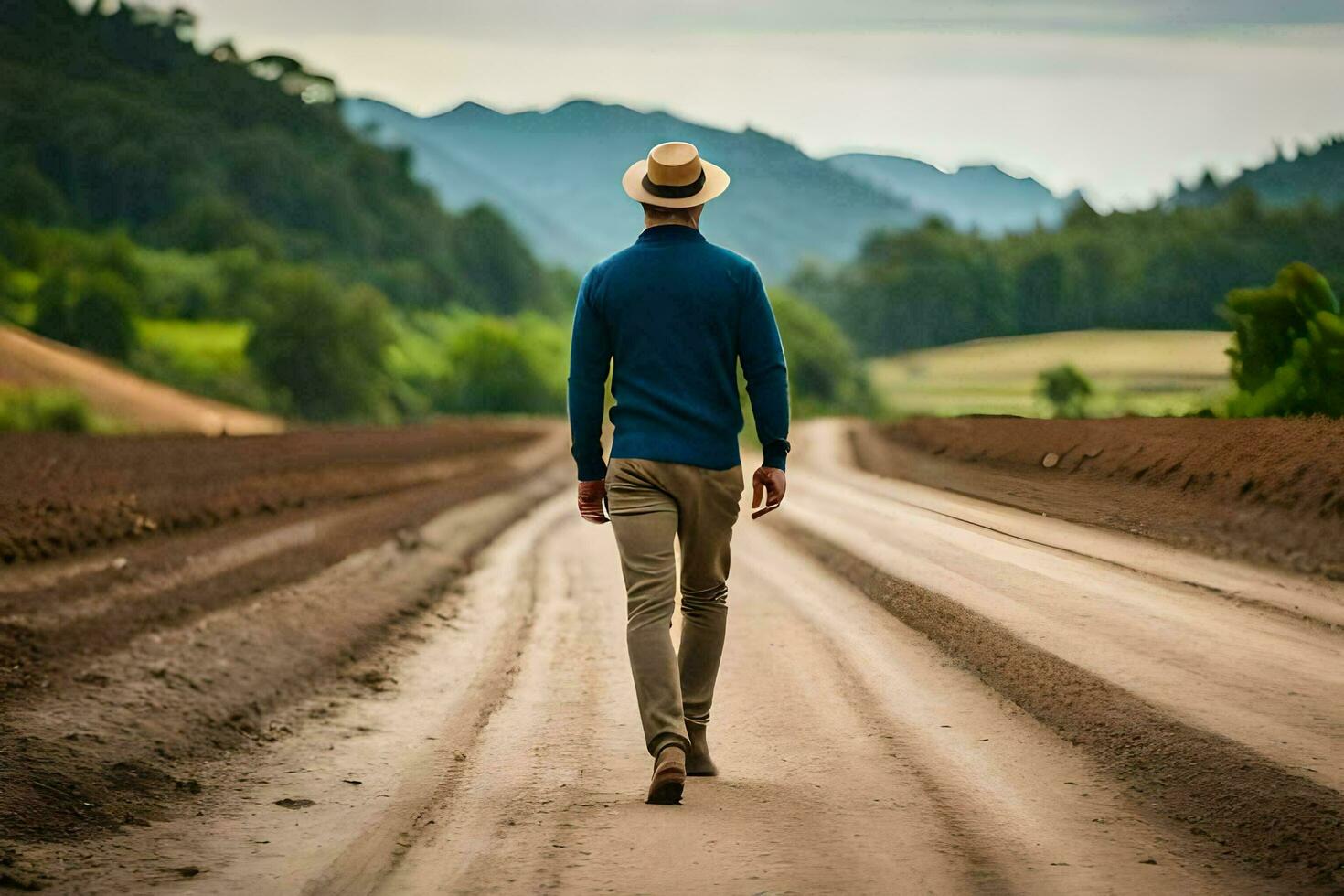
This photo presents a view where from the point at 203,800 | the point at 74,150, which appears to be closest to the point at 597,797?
the point at 203,800

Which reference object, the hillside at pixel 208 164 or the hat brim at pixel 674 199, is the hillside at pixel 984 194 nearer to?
the hat brim at pixel 674 199

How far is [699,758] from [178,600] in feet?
21.6

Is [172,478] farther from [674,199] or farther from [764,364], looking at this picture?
[764,364]

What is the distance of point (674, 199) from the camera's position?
5906mm

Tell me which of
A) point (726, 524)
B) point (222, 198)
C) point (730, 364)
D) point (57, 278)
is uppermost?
point (222, 198)

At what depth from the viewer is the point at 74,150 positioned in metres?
124

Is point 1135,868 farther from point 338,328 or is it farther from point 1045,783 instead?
point 338,328

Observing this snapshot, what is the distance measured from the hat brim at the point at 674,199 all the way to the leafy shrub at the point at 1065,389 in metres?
2.04

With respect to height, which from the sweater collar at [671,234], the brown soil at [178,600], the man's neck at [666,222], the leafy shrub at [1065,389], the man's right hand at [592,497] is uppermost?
the man's neck at [666,222]

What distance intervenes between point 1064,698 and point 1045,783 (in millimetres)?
1160

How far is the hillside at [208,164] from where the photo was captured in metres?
124

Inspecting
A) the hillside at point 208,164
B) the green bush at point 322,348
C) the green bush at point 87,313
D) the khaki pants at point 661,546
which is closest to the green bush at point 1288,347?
Result: the khaki pants at point 661,546

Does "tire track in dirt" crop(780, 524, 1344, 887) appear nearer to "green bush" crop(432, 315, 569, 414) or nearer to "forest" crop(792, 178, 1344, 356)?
"forest" crop(792, 178, 1344, 356)

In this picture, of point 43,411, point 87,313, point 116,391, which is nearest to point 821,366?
point 43,411
